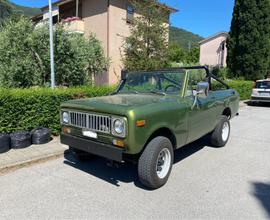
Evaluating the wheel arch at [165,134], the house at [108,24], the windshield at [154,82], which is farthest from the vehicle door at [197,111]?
the house at [108,24]

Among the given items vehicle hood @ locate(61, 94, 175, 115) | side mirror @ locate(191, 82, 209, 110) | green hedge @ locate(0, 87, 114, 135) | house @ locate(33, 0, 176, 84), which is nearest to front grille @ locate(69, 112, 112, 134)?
vehicle hood @ locate(61, 94, 175, 115)

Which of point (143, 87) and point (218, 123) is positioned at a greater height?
point (143, 87)

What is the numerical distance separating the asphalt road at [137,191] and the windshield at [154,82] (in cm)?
145

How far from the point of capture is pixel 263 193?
3867 mm

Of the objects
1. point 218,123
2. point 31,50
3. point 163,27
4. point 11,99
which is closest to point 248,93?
point 163,27

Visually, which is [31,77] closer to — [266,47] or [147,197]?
[147,197]

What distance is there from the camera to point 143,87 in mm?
5141

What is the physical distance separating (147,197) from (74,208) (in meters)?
1.00

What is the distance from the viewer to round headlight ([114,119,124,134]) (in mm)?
3600

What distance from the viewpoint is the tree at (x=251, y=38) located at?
1809 centimetres

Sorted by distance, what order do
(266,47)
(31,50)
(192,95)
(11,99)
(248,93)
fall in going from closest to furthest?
(192,95) < (11,99) < (31,50) < (248,93) < (266,47)

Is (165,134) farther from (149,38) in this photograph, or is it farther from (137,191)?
(149,38)

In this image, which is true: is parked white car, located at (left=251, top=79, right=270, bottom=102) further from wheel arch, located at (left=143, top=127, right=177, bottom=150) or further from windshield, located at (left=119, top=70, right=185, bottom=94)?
wheel arch, located at (left=143, top=127, right=177, bottom=150)

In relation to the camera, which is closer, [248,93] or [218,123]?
[218,123]
